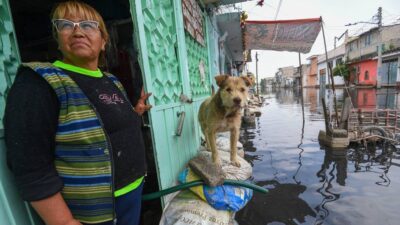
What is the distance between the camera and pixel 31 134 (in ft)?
3.11

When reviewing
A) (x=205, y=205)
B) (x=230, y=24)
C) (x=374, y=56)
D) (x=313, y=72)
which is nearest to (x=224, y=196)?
(x=205, y=205)

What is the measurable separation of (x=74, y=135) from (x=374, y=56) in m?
41.6

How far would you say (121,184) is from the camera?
136 centimetres

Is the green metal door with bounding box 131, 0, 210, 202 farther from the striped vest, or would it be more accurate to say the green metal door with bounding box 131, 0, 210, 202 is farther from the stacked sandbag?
the striped vest

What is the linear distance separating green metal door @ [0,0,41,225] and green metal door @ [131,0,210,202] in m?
1.08

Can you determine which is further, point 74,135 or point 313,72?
point 313,72

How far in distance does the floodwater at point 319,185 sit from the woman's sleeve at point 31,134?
3349mm

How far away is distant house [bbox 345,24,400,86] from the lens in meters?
29.4

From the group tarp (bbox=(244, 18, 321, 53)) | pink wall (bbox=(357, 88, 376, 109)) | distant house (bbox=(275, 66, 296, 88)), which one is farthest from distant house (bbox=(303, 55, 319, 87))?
tarp (bbox=(244, 18, 321, 53))

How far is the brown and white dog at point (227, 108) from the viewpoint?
Result: 320 cm

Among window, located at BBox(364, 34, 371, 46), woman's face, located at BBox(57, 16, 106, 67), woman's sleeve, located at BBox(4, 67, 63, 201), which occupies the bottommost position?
woman's sleeve, located at BBox(4, 67, 63, 201)

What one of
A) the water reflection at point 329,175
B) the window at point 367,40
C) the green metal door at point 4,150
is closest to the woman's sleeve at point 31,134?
the green metal door at point 4,150

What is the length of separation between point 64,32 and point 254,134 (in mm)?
9314

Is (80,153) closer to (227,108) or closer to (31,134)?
(31,134)
